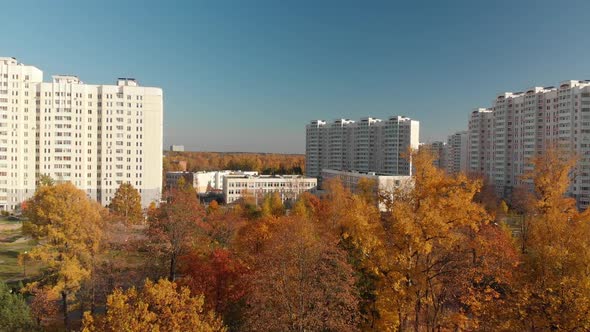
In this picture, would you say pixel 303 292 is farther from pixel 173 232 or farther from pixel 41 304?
pixel 41 304

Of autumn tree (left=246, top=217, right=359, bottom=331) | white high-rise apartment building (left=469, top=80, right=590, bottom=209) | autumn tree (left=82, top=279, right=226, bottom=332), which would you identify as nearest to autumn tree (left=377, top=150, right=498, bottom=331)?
autumn tree (left=246, top=217, right=359, bottom=331)

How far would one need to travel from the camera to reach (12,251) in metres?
38.1

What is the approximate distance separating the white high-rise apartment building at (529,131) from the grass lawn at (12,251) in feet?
196

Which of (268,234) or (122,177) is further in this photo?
(122,177)

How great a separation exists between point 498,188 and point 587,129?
18186 millimetres

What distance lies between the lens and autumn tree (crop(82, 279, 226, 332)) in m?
10.9

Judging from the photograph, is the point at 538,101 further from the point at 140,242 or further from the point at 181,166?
the point at 181,166

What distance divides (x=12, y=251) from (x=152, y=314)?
118ft

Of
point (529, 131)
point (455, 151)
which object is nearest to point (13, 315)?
point (529, 131)

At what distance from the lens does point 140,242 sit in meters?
22.7

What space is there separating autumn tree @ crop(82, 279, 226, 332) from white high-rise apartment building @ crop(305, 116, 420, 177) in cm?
7593

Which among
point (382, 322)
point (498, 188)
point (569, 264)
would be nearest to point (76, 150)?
point (382, 322)

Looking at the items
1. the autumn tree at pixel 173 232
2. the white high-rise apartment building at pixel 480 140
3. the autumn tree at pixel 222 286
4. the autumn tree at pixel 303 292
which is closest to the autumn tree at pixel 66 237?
the autumn tree at pixel 173 232

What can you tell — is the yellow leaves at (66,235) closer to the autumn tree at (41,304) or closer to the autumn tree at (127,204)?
the autumn tree at (41,304)
